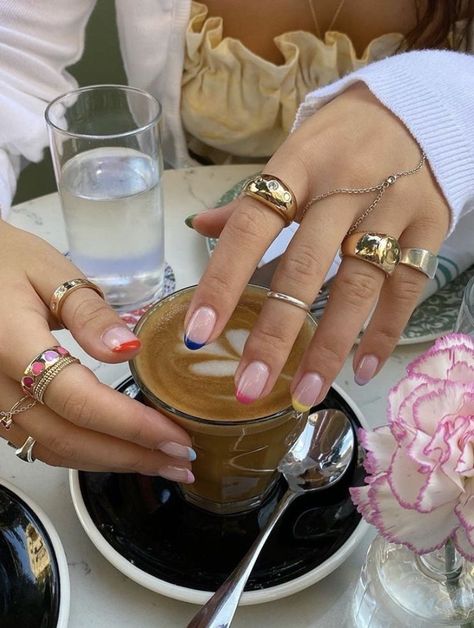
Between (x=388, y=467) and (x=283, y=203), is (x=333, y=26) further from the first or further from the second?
(x=388, y=467)

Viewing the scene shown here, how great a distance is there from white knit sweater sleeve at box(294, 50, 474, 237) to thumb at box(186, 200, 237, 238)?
0.13m

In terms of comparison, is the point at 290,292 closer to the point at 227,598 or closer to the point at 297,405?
the point at 297,405

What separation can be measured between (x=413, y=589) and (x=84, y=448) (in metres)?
0.23

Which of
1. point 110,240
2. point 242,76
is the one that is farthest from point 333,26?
point 110,240

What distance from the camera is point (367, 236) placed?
48 centimetres

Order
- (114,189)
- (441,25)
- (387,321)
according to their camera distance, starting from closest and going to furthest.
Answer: (387,321), (114,189), (441,25)

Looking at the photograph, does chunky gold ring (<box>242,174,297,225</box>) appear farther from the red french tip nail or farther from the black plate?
the black plate

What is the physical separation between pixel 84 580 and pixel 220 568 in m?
0.10

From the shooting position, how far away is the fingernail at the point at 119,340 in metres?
0.44

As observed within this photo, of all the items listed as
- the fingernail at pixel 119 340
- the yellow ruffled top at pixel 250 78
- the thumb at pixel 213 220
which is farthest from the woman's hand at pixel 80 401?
the yellow ruffled top at pixel 250 78

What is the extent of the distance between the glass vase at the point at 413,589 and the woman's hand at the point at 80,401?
140mm

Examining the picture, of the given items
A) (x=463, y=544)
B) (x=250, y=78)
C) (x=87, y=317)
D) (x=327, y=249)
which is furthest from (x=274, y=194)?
(x=250, y=78)

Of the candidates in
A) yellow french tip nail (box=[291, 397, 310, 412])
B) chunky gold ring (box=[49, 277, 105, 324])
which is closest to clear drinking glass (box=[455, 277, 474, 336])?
yellow french tip nail (box=[291, 397, 310, 412])

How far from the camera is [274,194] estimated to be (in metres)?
0.47
